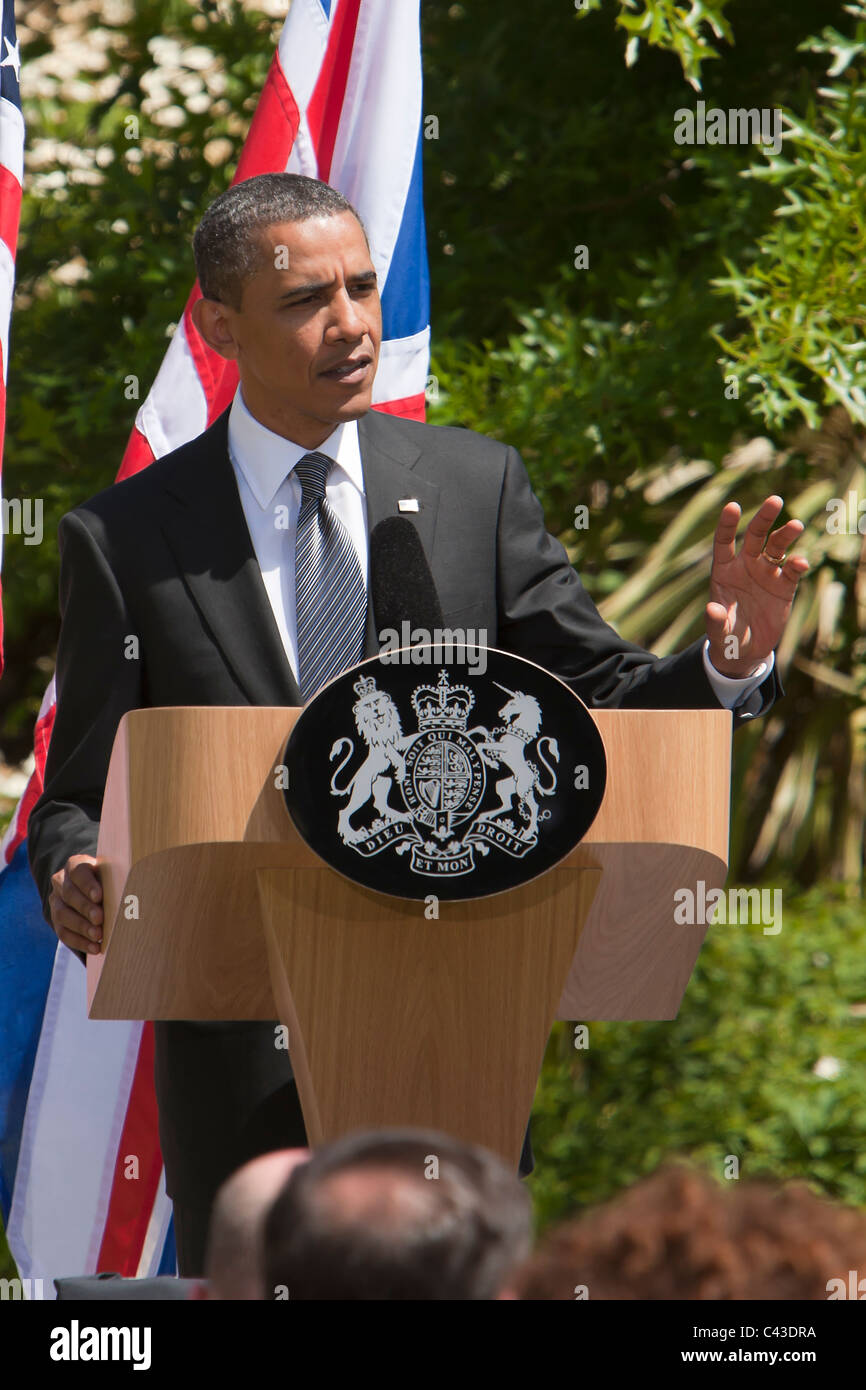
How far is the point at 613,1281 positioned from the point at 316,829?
58cm

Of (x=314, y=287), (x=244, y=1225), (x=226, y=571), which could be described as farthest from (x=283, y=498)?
(x=244, y=1225)

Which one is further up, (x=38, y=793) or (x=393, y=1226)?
(x=38, y=793)

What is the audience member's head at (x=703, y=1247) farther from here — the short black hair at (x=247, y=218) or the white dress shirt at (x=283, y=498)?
the short black hair at (x=247, y=218)

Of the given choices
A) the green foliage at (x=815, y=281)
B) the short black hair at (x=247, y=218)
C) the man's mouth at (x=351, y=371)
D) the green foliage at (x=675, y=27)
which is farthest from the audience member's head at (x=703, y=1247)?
the green foliage at (x=675, y=27)

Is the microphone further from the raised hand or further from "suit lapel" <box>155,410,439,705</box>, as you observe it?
the raised hand

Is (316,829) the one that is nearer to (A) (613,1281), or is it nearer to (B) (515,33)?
(A) (613,1281)

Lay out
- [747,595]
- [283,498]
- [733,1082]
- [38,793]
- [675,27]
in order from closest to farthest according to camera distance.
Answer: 1. [747,595]
2. [283,498]
3. [38,793]
4. [675,27]
5. [733,1082]

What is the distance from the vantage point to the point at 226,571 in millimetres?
2078

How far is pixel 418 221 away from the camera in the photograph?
3.45 metres

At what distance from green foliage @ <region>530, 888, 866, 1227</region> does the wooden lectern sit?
2.77 meters

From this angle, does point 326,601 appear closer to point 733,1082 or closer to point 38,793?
point 38,793

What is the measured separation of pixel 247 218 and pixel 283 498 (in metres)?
0.32

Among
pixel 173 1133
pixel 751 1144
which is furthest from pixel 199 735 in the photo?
pixel 751 1144

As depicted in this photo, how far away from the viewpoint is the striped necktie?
79.3 inches
